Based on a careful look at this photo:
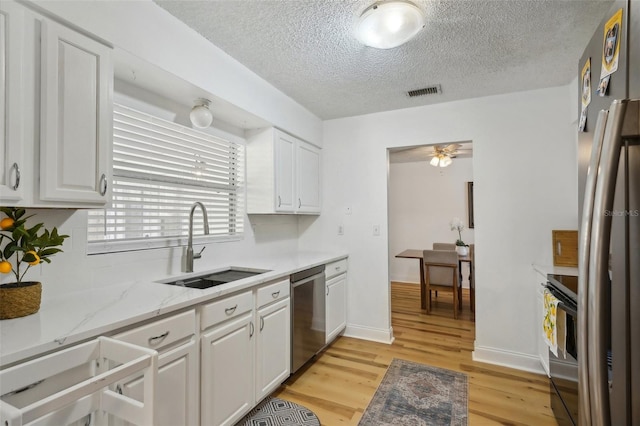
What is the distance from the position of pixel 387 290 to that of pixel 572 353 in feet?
6.15

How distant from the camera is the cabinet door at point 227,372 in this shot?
1621 millimetres

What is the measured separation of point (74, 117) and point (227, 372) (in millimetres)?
1492

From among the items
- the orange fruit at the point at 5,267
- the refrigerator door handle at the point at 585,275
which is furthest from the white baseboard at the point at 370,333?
the orange fruit at the point at 5,267

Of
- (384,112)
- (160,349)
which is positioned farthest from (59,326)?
(384,112)

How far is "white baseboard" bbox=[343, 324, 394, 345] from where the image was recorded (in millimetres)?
3238

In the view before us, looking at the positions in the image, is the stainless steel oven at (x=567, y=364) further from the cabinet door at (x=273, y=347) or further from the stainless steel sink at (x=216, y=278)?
the stainless steel sink at (x=216, y=278)

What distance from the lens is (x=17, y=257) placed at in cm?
131

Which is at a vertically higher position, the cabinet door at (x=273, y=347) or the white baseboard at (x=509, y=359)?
the cabinet door at (x=273, y=347)

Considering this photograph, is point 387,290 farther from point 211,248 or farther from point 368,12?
point 368,12

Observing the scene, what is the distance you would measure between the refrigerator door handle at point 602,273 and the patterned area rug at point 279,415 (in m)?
1.78

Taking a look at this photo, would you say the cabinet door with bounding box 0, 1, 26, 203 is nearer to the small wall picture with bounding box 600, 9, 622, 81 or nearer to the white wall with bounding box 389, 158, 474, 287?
the small wall picture with bounding box 600, 9, 622, 81

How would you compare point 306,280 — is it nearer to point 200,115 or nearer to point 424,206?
point 200,115

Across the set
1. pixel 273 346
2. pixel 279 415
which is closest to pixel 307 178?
pixel 273 346

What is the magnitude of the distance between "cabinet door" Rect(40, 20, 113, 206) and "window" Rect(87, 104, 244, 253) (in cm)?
30
